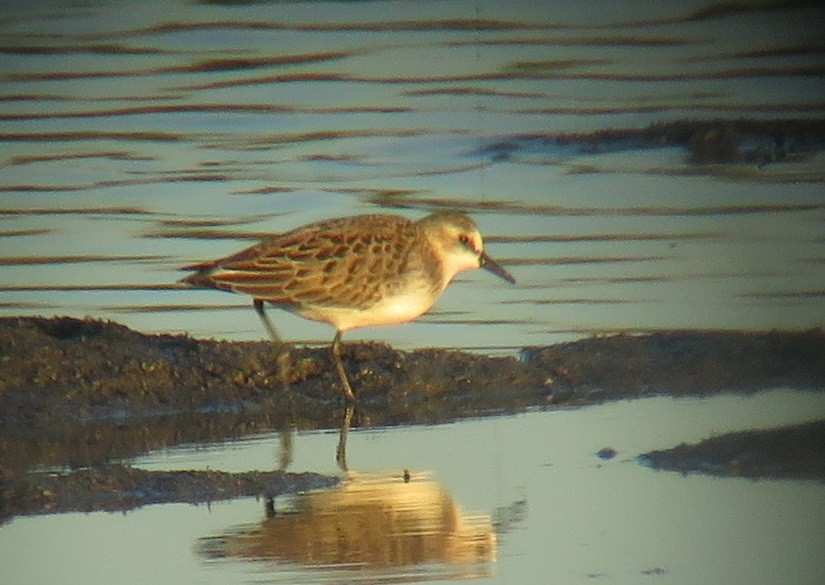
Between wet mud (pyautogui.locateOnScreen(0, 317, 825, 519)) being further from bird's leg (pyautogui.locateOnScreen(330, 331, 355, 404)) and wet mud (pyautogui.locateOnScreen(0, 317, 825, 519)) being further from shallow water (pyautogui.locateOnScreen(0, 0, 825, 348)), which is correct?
shallow water (pyautogui.locateOnScreen(0, 0, 825, 348))

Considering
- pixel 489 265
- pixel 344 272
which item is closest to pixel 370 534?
pixel 344 272

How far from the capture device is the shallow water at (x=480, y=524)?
571 centimetres

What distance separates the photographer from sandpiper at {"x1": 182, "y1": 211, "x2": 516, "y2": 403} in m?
8.30

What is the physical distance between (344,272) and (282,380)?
0.63 m

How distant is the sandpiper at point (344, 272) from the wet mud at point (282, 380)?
192mm

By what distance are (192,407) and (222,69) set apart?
8703mm

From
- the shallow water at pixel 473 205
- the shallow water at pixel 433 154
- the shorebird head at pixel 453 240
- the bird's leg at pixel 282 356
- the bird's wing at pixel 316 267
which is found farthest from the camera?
the shallow water at pixel 433 154

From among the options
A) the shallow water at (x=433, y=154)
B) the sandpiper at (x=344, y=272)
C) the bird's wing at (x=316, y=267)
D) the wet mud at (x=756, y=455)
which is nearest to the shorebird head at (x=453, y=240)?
the sandpiper at (x=344, y=272)

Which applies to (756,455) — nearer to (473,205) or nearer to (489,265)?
(489,265)

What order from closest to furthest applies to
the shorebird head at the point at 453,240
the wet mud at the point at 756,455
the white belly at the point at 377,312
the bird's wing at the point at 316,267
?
the wet mud at the point at 756,455, the bird's wing at the point at 316,267, the white belly at the point at 377,312, the shorebird head at the point at 453,240

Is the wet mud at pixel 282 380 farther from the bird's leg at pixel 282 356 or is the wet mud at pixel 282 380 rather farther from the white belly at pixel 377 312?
the white belly at pixel 377 312

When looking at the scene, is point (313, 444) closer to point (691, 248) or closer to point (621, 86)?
point (691, 248)

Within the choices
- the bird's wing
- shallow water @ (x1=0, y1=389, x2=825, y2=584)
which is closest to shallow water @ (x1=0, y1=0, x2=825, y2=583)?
shallow water @ (x1=0, y1=389, x2=825, y2=584)

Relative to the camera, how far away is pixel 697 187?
1240 cm
